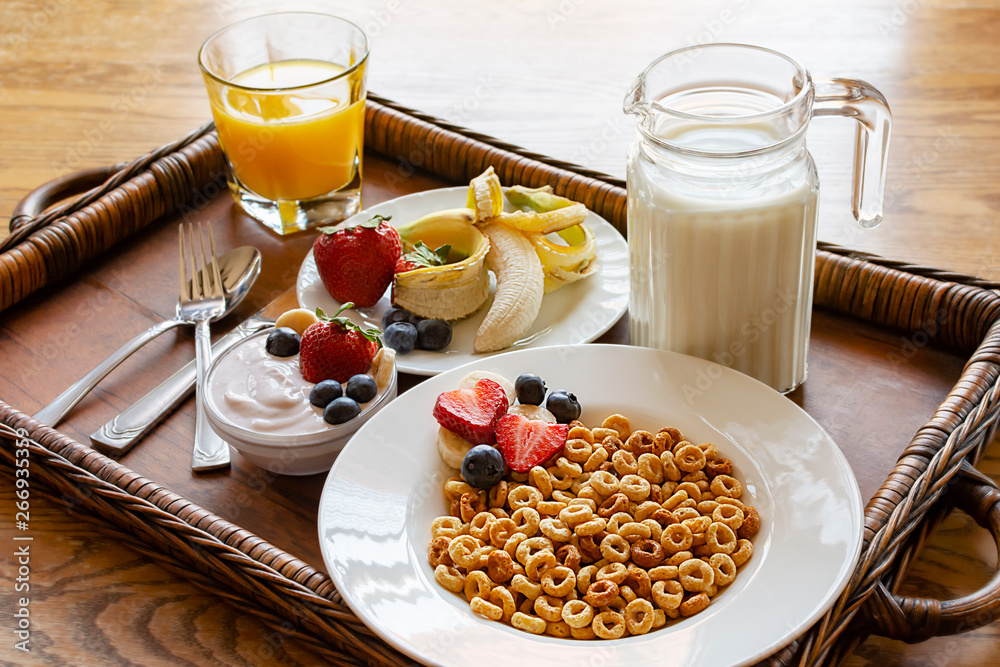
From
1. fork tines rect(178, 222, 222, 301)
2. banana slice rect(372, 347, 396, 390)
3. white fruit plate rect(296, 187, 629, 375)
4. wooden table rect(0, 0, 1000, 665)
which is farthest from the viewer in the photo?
fork tines rect(178, 222, 222, 301)

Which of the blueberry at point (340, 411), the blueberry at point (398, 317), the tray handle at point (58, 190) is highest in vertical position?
the tray handle at point (58, 190)

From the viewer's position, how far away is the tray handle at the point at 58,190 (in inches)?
56.8

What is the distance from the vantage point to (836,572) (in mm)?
823

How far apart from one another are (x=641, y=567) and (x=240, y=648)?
40 centimetres

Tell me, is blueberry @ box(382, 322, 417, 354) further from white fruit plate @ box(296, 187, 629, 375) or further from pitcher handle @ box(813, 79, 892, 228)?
pitcher handle @ box(813, 79, 892, 228)

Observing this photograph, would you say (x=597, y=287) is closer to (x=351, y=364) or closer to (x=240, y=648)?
(x=351, y=364)

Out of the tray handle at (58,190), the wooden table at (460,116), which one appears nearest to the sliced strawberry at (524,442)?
the wooden table at (460,116)

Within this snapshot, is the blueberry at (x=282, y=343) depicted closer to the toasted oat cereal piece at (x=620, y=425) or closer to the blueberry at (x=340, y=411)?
the blueberry at (x=340, y=411)

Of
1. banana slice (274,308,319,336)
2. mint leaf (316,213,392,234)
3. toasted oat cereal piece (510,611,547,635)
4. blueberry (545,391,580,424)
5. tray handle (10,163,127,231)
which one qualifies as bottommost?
toasted oat cereal piece (510,611,547,635)

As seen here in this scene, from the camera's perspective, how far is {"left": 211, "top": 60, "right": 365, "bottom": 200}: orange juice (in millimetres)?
1354

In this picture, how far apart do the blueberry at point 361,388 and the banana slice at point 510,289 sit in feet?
0.64

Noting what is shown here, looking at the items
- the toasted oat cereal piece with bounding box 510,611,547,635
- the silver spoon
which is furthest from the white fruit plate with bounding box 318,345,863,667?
the silver spoon

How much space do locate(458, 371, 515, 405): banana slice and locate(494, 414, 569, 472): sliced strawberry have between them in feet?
0.19

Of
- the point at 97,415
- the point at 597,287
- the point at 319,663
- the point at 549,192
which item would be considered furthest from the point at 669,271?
the point at 97,415
